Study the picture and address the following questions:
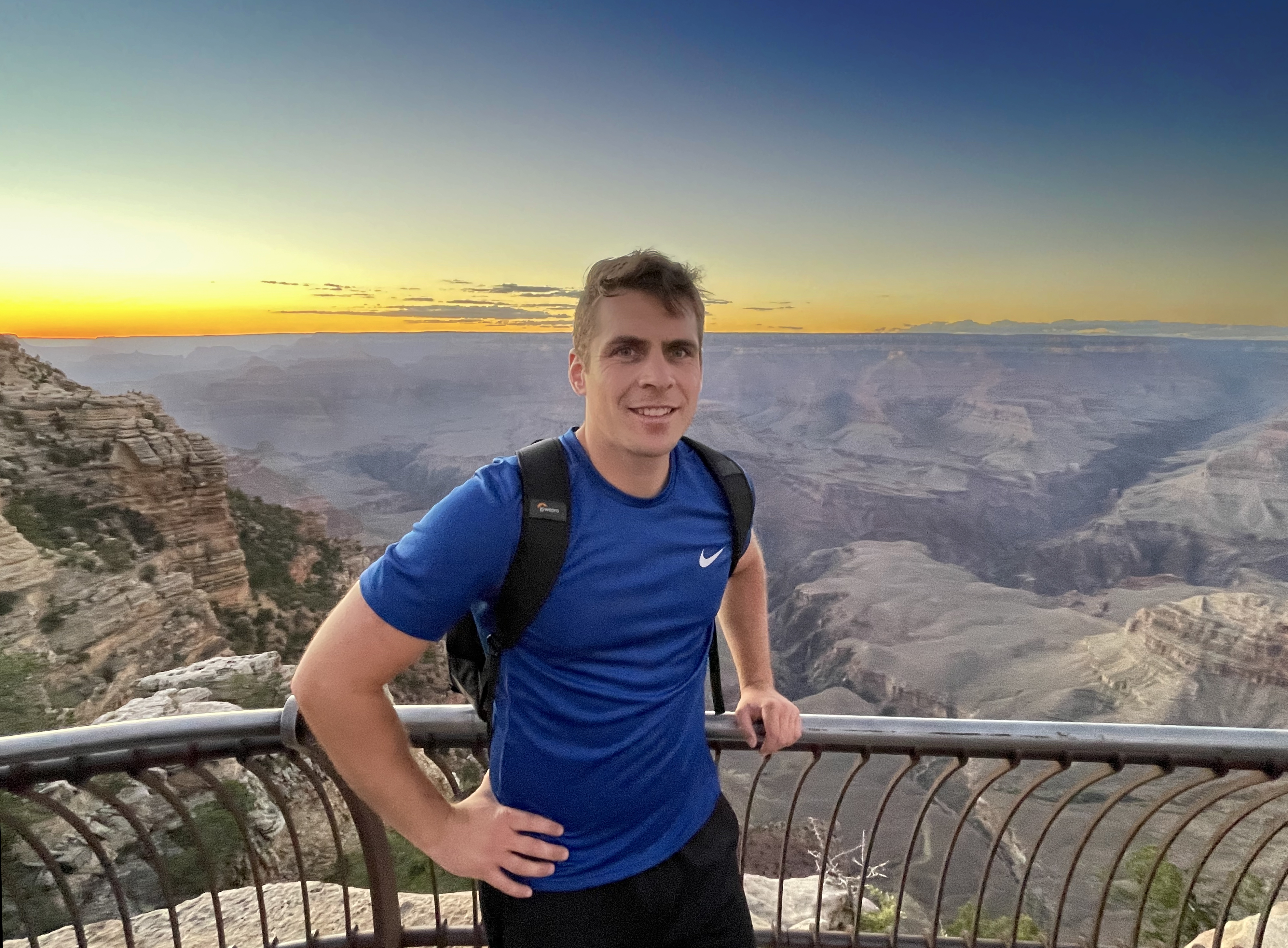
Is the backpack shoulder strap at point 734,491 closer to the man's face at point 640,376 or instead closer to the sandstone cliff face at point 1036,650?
the man's face at point 640,376

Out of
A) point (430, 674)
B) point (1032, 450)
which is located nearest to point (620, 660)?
point (430, 674)

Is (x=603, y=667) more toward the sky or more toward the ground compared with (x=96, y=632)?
more toward the sky

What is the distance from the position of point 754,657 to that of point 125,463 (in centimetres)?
3550

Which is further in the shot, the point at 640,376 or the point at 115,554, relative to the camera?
the point at 115,554

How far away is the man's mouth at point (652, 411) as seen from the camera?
1.51m

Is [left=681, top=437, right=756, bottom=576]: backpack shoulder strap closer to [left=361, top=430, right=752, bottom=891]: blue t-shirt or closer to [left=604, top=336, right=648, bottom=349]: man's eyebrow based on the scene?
[left=361, top=430, right=752, bottom=891]: blue t-shirt

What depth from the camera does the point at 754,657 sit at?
197 cm

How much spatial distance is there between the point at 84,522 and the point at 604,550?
34257mm

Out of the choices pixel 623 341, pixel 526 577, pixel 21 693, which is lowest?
pixel 21 693

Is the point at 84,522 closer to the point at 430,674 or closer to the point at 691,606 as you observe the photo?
the point at 430,674

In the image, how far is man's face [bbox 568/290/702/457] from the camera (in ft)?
4.96

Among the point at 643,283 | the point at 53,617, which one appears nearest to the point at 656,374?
the point at 643,283

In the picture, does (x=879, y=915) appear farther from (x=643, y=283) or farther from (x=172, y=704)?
(x=643, y=283)

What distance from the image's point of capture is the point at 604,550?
1.47 metres
